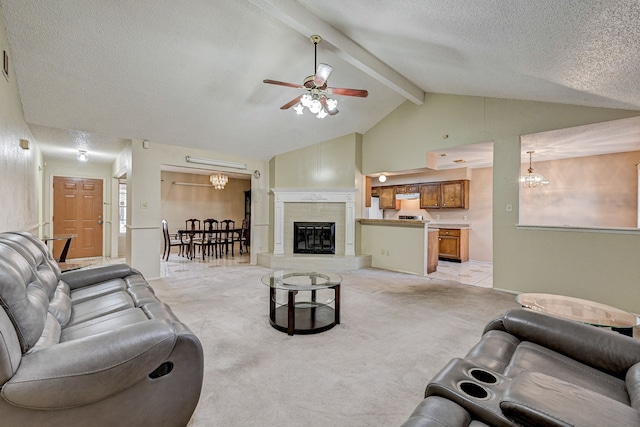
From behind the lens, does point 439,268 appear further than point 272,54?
Yes

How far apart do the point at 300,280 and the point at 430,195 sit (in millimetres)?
5253

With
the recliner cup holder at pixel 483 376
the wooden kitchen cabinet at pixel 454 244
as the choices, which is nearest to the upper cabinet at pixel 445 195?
the wooden kitchen cabinet at pixel 454 244

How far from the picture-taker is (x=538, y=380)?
3.43 feet

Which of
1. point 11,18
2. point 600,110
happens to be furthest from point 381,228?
point 11,18

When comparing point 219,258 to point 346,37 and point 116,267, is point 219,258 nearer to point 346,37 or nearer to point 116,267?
point 116,267

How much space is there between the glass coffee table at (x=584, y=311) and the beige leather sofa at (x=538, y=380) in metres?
0.89

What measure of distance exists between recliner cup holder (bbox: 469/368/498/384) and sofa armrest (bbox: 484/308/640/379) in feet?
1.98

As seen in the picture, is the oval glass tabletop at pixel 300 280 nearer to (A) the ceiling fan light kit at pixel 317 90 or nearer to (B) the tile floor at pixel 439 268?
(A) the ceiling fan light kit at pixel 317 90

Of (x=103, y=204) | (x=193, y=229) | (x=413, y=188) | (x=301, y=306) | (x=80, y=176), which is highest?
(x=80, y=176)

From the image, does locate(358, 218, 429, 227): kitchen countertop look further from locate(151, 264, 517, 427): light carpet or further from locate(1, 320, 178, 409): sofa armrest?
locate(1, 320, 178, 409): sofa armrest

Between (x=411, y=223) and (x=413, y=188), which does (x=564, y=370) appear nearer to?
(x=411, y=223)

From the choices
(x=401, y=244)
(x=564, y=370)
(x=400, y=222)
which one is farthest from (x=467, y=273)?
(x=564, y=370)

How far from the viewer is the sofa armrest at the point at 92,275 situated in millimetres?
2525

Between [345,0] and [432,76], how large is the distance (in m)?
1.97
